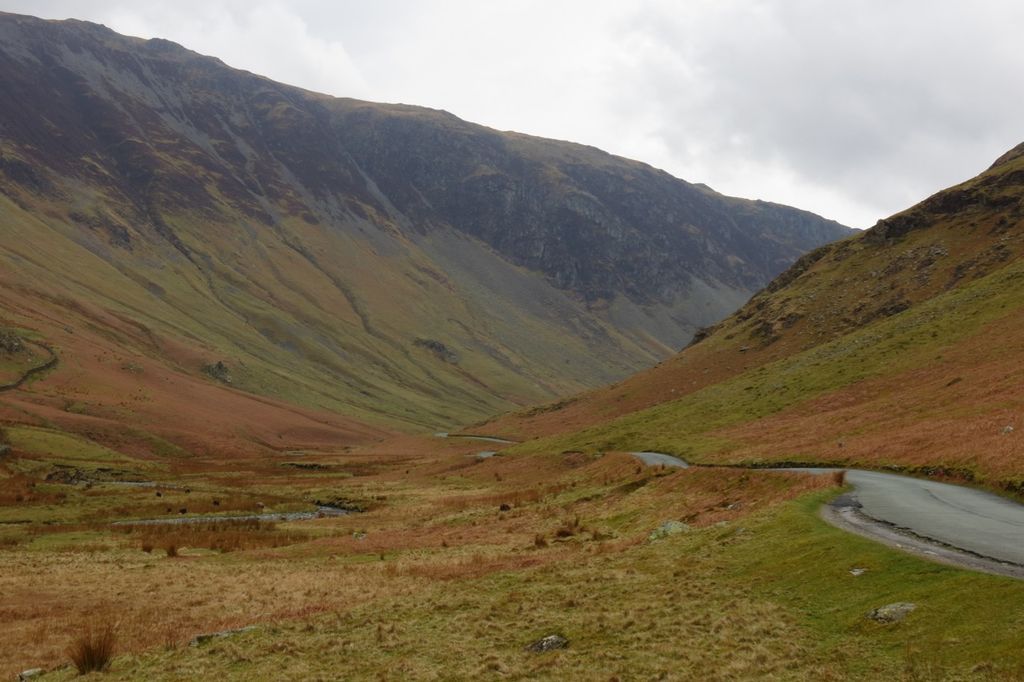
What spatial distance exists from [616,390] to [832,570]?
412 feet

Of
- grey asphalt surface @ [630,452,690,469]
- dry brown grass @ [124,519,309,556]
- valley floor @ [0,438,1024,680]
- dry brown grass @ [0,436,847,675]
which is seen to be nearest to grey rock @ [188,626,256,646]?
valley floor @ [0,438,1024,680]

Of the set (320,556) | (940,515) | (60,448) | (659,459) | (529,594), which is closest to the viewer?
(529,594)

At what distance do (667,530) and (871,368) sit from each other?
56.2 meters

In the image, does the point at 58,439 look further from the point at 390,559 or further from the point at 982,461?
the point at 982,461

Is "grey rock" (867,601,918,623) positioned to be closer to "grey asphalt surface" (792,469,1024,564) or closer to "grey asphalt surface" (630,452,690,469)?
"grey asphalt surface" (792,469,1024,564)

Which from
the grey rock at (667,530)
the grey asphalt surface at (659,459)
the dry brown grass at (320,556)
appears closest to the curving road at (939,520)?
the dry brown grass at (320,556)

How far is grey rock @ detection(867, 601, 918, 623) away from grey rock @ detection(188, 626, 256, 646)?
1757cm

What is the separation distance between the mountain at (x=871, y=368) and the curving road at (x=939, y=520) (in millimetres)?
3181

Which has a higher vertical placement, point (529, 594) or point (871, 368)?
point (871, 368)

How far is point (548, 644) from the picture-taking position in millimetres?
18156

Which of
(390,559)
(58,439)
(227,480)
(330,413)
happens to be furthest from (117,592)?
(330,413)

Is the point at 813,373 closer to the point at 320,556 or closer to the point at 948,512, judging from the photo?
the point at 948,512

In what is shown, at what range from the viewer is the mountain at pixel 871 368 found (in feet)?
152

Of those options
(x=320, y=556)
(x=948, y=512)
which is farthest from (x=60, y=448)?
(x=948, y=512)
